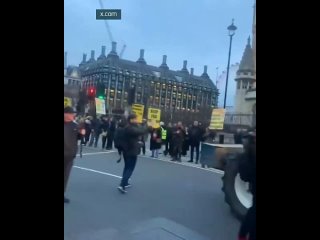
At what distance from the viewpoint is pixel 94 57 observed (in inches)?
80.6

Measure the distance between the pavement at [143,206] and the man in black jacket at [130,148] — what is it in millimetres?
34

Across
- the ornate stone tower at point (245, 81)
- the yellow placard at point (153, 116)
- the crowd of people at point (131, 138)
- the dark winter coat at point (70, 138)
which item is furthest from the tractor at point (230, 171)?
the dark winter coat at point (70, 138)

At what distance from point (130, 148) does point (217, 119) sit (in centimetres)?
54

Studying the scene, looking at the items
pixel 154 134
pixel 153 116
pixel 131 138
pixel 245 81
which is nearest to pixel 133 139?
pixel 131 138

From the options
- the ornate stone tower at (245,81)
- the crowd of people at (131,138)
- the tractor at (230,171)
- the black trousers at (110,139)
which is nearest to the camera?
the ornate stone tower at (245,81)

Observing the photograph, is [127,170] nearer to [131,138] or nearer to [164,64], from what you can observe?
[131,138]

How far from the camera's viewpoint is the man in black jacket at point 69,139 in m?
1.99

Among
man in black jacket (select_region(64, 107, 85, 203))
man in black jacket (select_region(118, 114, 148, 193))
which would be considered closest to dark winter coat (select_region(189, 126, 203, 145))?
man in black jacket (select_region(118, 114, 148, 193))

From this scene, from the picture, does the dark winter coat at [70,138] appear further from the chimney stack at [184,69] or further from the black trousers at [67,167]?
the chimney stack at [184,69]

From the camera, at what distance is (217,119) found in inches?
77.2
